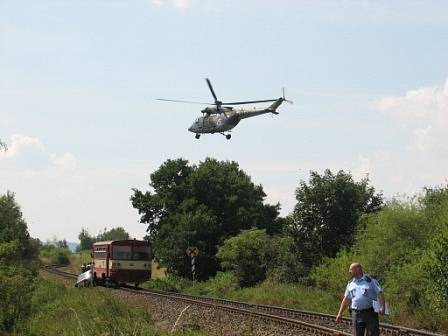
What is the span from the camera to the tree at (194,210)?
52.1 metres

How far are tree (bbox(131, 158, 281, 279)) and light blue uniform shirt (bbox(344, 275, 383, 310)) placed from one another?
40.2m

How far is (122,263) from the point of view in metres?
38.3

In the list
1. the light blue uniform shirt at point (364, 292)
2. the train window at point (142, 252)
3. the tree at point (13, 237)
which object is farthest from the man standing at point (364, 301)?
the train window at point (142, 252)

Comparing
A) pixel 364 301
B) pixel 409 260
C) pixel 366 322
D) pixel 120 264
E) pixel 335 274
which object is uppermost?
pixel 120 264

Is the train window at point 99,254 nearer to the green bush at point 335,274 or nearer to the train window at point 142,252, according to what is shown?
the train window at point 142,252

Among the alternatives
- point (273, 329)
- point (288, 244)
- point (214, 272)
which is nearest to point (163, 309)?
point (273, 329)

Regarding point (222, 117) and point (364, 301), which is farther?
point (222, 117)

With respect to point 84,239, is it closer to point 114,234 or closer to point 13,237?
point 114,234

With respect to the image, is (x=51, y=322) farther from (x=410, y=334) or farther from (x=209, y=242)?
(x=209, y=242)

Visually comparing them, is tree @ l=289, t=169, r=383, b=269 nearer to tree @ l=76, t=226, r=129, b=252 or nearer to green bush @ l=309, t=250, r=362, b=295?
green bush @ l=309, t=250, r=362, b=295

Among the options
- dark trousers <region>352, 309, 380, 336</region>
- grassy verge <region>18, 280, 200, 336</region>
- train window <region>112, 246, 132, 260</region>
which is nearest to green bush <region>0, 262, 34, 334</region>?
grassy verge <region>18, 280, 200, 336</region>

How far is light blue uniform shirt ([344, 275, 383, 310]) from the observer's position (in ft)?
36.8

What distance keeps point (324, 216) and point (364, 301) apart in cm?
2529

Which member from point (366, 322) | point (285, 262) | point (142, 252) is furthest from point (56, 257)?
point (366, 322)
